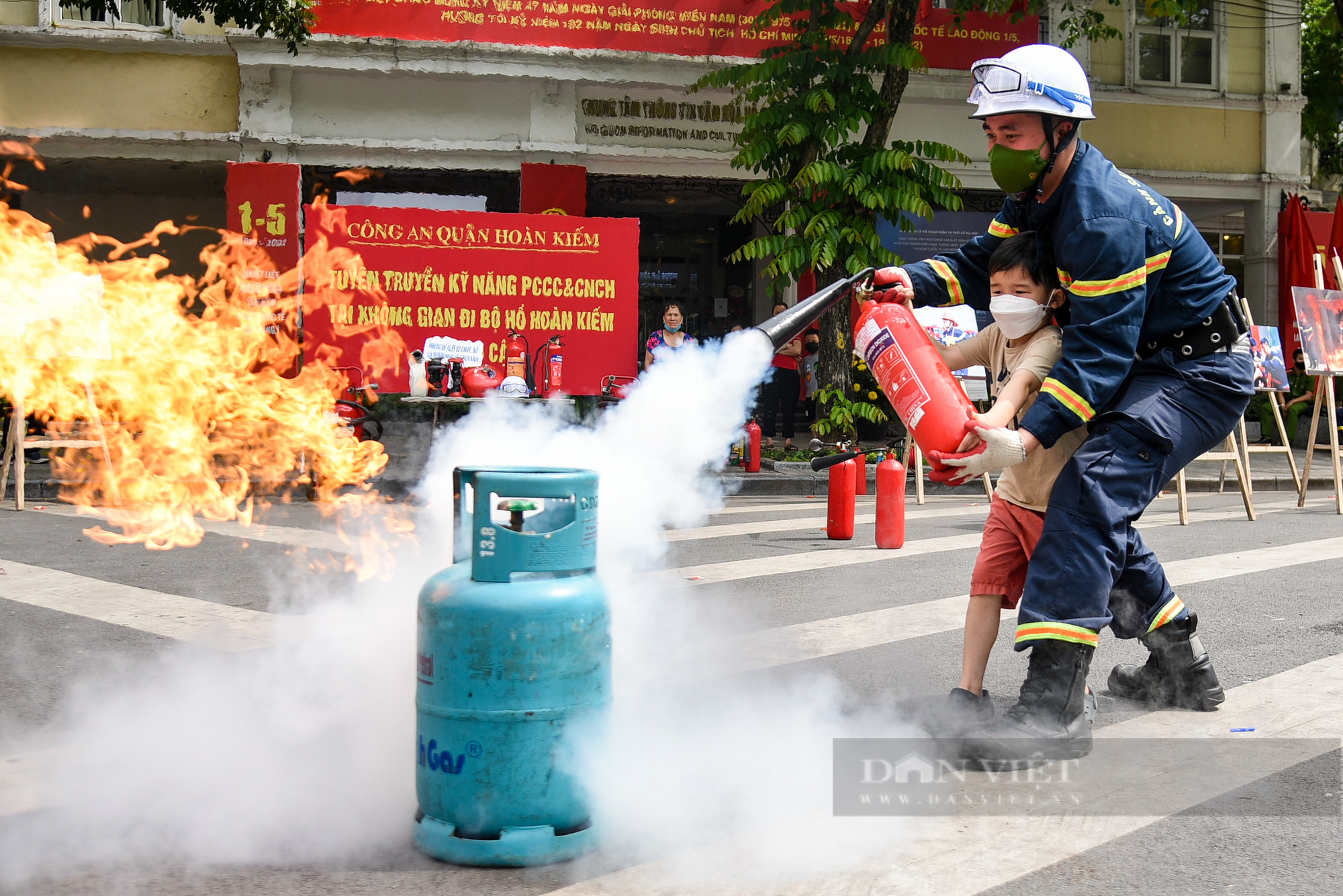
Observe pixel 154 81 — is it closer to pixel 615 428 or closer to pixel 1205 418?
pixel 615 428

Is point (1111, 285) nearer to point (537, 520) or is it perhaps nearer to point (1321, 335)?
point (537, 520)

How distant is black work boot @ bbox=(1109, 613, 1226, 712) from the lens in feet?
12.5

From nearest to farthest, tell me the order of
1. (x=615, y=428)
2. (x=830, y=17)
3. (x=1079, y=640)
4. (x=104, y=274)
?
(x=1079, y=640) → (x=615, y=428) → (x=104, y=274) → (x=830, y=17)

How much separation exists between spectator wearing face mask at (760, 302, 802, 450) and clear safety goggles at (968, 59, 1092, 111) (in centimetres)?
1161

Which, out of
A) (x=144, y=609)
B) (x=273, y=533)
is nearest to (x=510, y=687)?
(x=144, y=609)

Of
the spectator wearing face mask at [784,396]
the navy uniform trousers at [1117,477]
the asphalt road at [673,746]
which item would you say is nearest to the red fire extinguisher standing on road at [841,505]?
the asphalt road at [673,746]

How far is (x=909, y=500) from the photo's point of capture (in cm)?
1141

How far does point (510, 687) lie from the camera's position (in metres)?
2.68

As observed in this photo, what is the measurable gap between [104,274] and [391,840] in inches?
232

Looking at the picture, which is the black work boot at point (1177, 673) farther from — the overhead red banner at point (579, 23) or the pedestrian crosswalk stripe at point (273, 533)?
the overhead red banner at point (579, 23)

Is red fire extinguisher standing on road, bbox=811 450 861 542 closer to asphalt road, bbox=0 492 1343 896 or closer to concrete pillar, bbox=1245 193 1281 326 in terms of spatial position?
asphalt road, bbox=0 492 1343 896

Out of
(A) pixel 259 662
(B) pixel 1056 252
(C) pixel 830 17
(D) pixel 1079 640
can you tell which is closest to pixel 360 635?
(A) pixel 259 662

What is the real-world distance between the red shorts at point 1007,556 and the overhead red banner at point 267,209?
12.8m

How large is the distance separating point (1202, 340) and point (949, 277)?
2.79 feet
